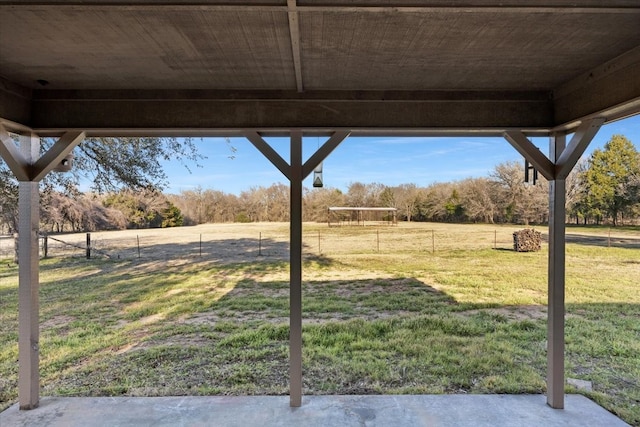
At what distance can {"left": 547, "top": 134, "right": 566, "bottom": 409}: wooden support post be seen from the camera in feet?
8.98

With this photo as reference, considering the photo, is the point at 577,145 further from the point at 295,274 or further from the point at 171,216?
the point at 171,216

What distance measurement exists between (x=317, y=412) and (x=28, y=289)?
8.24 ft

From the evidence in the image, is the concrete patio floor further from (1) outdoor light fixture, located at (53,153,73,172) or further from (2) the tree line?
(2) the tree line

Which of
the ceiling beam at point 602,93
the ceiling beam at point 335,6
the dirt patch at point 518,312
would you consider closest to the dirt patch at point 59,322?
the ceiling beam at point 335,6

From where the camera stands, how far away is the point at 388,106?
106 inches

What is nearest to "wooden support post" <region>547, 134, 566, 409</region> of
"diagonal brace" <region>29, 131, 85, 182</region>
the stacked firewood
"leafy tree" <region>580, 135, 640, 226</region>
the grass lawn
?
the grass lawn

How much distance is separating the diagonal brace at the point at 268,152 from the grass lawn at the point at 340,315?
6.80 ft

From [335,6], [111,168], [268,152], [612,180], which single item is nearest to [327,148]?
[268,152]

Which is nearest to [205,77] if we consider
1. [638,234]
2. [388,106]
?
[388,106]

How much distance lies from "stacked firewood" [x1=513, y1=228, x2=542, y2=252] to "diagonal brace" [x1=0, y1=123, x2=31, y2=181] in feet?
18.6

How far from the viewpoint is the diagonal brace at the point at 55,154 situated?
8.98ft

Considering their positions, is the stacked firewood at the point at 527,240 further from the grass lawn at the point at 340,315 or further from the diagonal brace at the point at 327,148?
the diagonal brace at the point at 327,148

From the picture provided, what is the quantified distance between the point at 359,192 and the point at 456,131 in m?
2.40

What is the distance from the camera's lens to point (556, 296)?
276 centimetres
